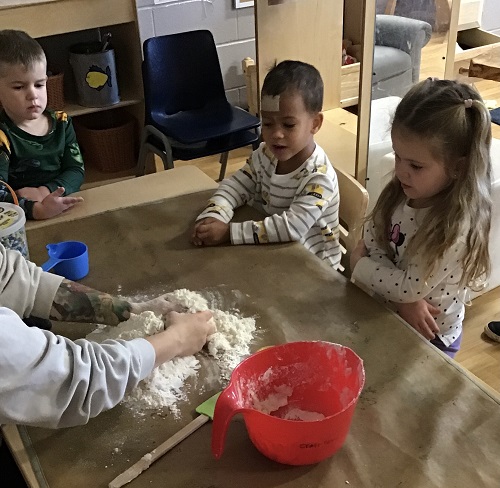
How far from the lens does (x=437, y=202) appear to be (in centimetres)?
130

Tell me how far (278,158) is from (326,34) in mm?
1852

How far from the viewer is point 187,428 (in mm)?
929

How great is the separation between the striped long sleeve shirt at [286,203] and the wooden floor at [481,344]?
767 millimetres

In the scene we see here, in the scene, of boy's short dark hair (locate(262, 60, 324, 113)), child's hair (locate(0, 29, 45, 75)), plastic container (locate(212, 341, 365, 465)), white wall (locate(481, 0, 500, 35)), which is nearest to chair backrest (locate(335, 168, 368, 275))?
boy's short dark hair (locate(262, 60, 324, 113))

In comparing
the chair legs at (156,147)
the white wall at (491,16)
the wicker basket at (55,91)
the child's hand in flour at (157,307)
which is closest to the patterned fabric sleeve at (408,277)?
the child's hand in flour at (157,307)

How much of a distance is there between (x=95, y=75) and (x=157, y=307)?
2338 mm

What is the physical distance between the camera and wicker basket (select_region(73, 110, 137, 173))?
3.46 meters

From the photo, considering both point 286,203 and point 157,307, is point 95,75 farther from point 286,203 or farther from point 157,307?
point 157,307

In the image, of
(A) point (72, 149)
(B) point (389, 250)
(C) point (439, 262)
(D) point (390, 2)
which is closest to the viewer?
(C) point (439, 262)

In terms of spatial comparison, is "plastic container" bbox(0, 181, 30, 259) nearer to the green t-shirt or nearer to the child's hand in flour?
the child's hand in flour

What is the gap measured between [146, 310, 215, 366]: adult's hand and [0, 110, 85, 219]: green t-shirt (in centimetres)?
87

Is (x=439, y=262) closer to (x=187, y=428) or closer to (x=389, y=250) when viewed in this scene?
(x=389, y=250)

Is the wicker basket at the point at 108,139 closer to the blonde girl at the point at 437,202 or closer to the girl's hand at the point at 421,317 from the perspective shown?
the blonde girl at the point at 437,202

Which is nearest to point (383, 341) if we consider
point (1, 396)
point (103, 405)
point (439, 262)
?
point (439, 262)
